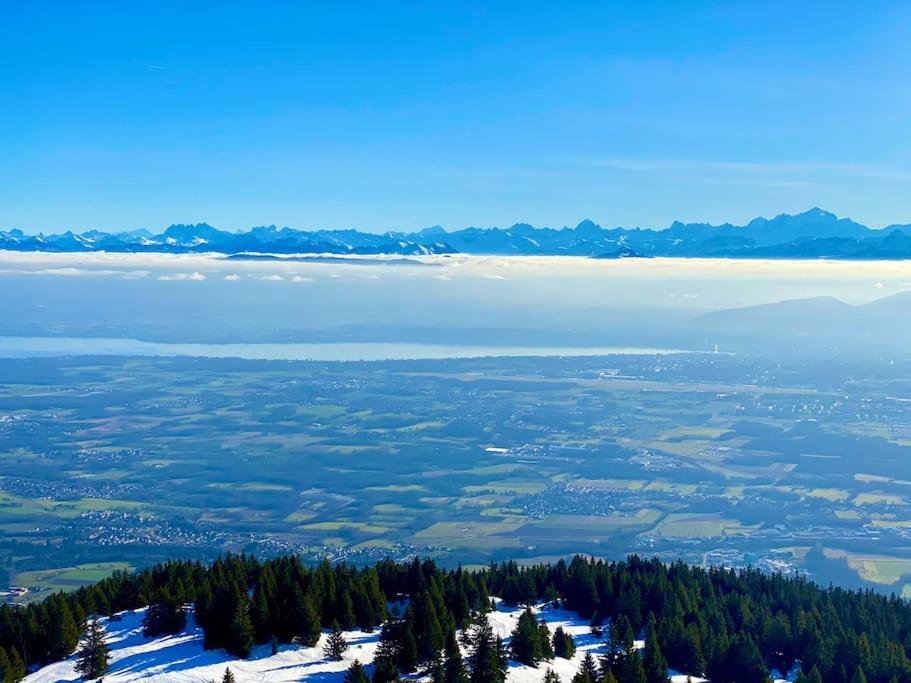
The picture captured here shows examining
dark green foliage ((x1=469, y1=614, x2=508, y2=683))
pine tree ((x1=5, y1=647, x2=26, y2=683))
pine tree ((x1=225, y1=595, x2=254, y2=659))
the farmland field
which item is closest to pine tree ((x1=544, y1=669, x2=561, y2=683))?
dark green foliage ((x1=469, y1=614, x2=508, y2=683))

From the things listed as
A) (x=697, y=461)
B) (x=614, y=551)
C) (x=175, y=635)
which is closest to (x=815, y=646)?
(x=175, y=635)

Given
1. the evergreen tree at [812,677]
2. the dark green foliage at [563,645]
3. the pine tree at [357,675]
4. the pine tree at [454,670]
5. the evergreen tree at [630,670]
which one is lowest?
the evergreen tree at [812,677]

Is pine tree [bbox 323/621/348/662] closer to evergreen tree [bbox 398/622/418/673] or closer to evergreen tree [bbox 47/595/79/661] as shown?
evergreen tree [bbox 398/622/418/673]

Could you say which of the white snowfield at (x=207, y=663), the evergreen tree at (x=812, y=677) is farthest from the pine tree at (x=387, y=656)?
the evergreen tree at (x=812, y=677)

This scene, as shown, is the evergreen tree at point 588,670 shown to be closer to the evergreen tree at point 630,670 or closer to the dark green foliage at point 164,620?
the evergreen tree at point 630,670

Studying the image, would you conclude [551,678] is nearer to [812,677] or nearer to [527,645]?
[527,645]

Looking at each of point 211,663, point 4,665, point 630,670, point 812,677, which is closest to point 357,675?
point 211,663
